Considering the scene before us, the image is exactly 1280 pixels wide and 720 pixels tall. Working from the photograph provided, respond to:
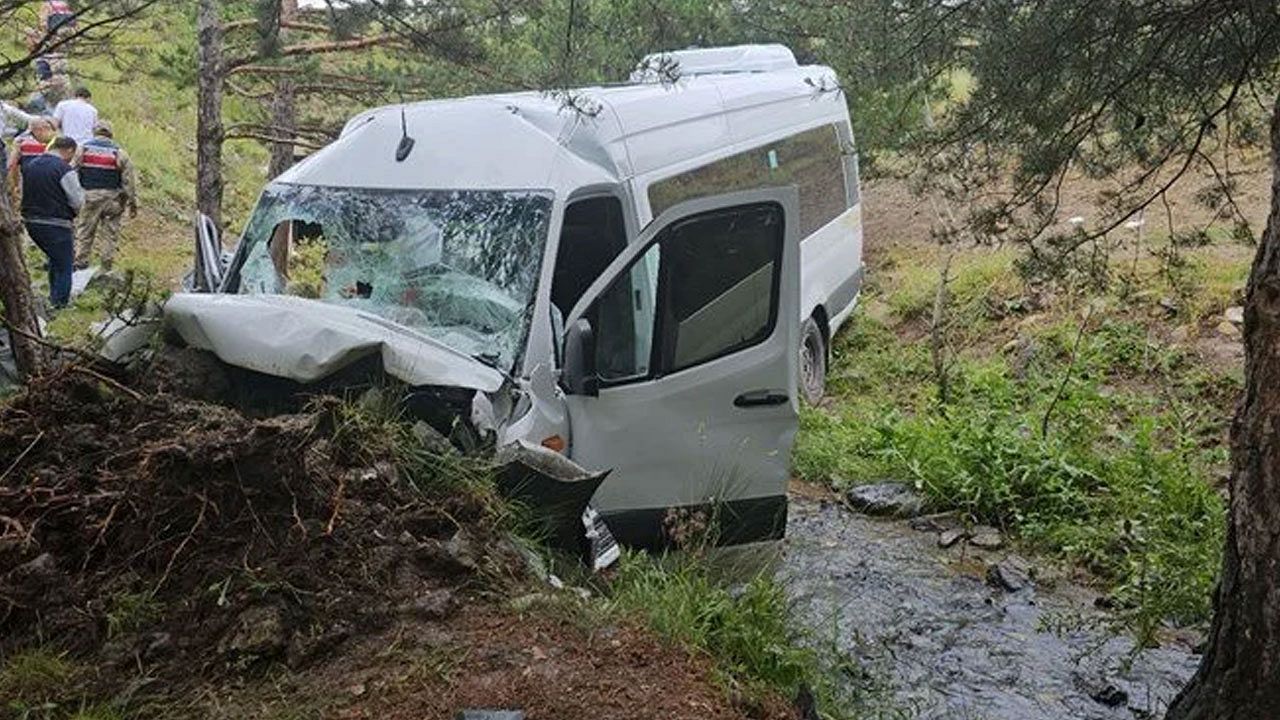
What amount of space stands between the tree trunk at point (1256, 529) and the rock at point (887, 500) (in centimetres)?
442

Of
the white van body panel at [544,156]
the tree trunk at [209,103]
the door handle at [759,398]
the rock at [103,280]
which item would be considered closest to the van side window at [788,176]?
the white van body panel at [544,156]

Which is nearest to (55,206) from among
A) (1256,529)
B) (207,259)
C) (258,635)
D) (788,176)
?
(207,259)

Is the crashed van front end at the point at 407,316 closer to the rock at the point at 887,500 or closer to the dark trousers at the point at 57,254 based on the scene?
the rock at the point at 887,500

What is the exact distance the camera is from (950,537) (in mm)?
6969

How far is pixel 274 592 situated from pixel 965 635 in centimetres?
371

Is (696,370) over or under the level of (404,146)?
under

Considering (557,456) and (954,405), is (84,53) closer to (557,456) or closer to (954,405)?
(557,456)

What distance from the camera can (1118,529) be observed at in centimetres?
661

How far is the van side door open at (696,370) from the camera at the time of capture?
4.64 metres

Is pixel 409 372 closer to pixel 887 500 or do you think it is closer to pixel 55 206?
pixel 887 500

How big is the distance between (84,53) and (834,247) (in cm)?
628

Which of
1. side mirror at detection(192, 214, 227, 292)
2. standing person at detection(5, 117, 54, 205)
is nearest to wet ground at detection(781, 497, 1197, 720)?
side mirror at detection(192, 214, 227, 292)

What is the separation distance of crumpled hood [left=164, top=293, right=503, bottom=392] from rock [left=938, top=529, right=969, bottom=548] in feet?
12.0

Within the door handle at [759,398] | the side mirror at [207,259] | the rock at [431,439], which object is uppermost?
the side mirror at [207,259]
